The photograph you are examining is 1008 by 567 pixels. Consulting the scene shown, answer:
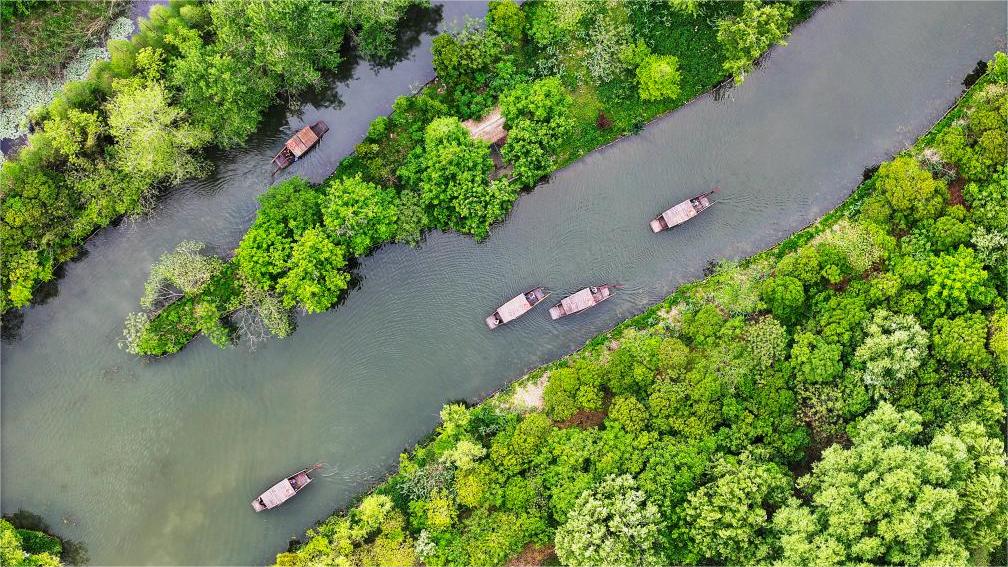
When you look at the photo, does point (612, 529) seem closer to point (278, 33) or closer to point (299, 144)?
point (299, 144)

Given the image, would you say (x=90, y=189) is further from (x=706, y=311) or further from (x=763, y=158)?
(x=763, y=158)

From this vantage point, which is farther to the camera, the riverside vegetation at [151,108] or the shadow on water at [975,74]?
the shadow on water at [975,74]

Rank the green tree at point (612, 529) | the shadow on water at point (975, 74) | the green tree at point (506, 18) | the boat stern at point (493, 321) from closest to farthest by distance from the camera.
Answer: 1. the green tree at point (612, 529)
2. the green tree at point (506, 18)
3. the boat stern at point (493, 321)
4. the shadow on water at point (975, 74)

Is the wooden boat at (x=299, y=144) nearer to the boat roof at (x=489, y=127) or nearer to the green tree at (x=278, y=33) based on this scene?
the green tree at (x=278, y=33)

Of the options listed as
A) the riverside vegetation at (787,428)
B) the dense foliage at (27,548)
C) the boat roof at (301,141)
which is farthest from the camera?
the boat roof at (301,141)

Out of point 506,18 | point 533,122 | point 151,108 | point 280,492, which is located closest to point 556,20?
point 506,18

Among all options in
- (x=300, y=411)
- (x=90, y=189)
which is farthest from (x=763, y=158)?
(x=90, y=189)

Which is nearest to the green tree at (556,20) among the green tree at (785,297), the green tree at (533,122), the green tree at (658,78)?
the green tree at (533,122)
